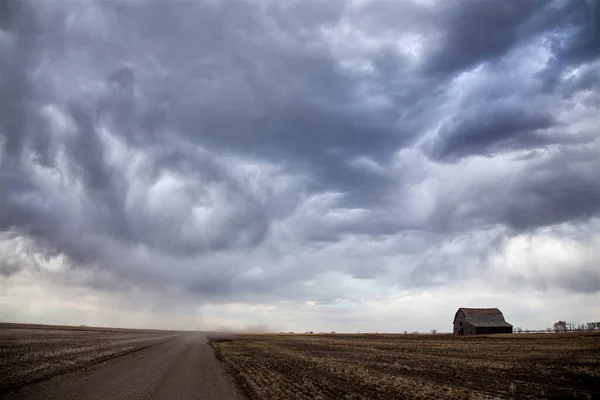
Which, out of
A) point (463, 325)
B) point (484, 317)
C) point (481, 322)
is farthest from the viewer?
point (463, 325)

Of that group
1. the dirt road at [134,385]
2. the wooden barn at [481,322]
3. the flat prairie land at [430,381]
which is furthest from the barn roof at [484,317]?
the dirt road at [134,385]

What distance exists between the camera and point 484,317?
127688 millimetres

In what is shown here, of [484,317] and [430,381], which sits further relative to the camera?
[484,317]

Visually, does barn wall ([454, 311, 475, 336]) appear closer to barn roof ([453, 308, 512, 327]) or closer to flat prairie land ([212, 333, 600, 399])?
barn roof ([453, 308, 512, 327])

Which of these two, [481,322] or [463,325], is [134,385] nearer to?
[481,322]

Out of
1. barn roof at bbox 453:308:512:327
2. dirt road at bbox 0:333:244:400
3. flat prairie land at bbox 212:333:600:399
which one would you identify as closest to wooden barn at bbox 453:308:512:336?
barn roof at bbox 453:308:512:327

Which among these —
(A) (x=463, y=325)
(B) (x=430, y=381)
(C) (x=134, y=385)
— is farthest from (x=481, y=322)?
(C) (x=134, y=385)

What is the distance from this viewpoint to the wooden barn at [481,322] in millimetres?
123912

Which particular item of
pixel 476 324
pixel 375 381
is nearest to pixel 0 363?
pixel 375 381

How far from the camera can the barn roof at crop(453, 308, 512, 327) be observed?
12544cm

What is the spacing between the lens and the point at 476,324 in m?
124

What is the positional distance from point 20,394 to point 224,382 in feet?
37.5

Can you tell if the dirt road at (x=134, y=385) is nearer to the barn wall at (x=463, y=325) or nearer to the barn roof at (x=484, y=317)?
the barn wall at (x=463, y=325)

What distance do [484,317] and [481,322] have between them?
10.4 feet
